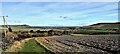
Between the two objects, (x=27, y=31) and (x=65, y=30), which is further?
(x=65, y=30)

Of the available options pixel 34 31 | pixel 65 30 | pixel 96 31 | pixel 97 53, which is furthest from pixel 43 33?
pixel 97 53

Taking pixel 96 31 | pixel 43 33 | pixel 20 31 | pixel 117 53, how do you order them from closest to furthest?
pixel 117 53 < pixel 20 31 < pixel 43 33 < pixel 96 31

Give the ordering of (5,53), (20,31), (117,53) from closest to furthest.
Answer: (5,53), (117,53), (20,31)

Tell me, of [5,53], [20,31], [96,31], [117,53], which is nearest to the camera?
[5,53]

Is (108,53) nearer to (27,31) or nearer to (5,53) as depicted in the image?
(5,53)

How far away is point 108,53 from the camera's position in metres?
20.0

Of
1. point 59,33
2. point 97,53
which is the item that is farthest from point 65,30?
point 97,53

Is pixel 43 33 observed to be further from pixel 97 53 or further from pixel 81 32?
pixel 97 53

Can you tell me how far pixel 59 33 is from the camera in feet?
257

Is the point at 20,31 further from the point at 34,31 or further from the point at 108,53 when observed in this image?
the point at 108,53

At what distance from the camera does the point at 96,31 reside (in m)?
77.9

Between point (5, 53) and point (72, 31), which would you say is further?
point (72, 31)

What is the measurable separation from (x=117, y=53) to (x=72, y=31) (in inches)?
2303

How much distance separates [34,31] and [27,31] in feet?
19.3
